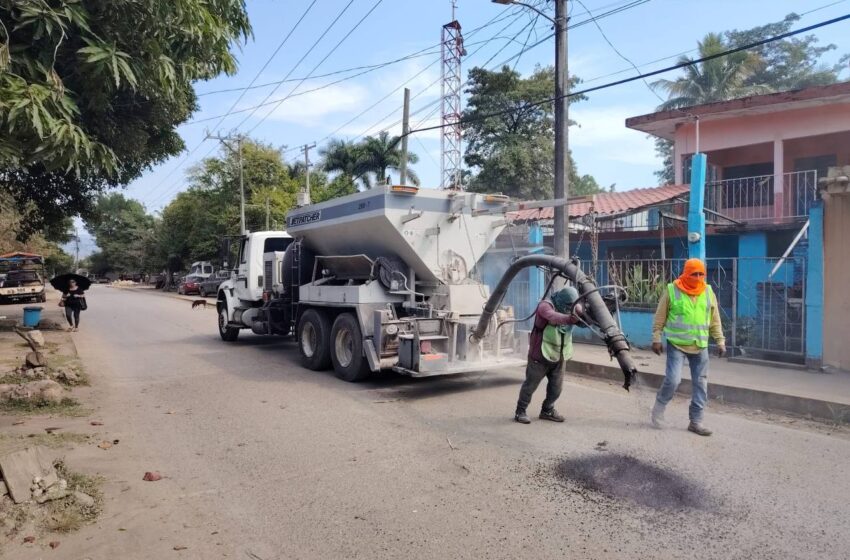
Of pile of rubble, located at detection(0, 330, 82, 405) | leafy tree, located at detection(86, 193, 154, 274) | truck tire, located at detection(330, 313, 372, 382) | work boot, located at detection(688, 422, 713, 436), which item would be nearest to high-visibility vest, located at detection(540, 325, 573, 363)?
work boot, located at detection(688, 422, 713, 436)

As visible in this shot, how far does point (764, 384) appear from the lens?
7859 millimetres

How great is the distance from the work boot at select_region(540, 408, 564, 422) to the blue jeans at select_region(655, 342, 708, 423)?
3.44 ft

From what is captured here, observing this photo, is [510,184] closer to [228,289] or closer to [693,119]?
[693,119]

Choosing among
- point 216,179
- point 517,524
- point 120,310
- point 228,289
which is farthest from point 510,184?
point 517,524

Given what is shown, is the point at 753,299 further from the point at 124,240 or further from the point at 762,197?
the point at 124,240

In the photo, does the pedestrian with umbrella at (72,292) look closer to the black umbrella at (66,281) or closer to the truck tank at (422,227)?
the black umbrella at (66,281)

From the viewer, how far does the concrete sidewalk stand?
273 inches

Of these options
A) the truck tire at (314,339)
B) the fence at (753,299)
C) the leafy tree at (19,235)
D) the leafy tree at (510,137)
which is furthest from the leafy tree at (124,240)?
the fence at (753,299)

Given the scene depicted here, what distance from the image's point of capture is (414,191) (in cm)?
816

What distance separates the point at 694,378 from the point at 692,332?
0.46 meters

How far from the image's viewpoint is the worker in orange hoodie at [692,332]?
5.83 m

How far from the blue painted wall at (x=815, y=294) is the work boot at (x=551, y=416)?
498cm

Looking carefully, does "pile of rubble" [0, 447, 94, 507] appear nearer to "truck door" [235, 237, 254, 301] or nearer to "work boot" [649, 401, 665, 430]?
"work boot" [649, 401, 665, 430]

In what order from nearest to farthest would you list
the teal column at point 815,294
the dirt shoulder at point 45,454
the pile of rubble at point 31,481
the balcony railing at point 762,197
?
the dirt shoulder at point 45,454
the pile of rubble at point 31,481
the teal column at point 815,294
the balcony railing at point 762,197
